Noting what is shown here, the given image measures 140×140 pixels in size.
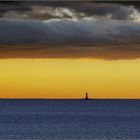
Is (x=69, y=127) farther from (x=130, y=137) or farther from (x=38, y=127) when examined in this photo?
(x=130, y=137)

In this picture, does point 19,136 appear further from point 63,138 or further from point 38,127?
point 38,127

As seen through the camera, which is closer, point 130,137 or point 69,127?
point 130,137

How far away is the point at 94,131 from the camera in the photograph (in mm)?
175375

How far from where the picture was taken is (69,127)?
19025cm

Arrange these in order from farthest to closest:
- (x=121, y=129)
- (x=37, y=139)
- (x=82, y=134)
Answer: (x=121, y=129) → (x=82, y=134) → (x=37, y=139)

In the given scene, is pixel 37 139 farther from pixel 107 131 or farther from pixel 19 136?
pixel 107 131

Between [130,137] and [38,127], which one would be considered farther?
[38,127]

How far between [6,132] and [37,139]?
70.8 ft

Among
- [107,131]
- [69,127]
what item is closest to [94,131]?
[107,131]

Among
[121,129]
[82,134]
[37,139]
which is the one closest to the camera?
[37,139]

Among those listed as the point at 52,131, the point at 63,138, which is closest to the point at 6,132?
the point at 52,131

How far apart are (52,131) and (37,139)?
25461 millimetres

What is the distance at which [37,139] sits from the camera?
150 metres

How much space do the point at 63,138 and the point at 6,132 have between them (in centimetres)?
2109
